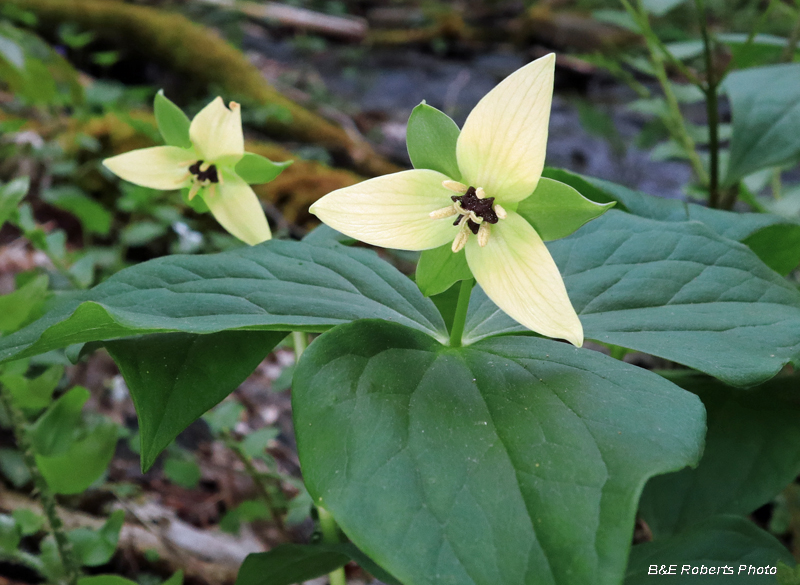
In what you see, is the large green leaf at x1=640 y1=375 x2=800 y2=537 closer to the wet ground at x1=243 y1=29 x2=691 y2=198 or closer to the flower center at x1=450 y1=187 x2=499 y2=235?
the flower center at x1=450 y1=187 x2=499 y2=235

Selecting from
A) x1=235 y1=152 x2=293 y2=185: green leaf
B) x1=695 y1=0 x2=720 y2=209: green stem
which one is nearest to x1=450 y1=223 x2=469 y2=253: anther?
x1=235 y1=152 x2=293 y2=185: green leaf

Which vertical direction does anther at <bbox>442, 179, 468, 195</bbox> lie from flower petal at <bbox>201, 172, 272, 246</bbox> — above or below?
above

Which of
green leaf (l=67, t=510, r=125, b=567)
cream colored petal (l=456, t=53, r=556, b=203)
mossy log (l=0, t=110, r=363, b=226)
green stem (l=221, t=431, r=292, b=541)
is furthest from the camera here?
mossy log (l=0, t=110, r=363, b=226)

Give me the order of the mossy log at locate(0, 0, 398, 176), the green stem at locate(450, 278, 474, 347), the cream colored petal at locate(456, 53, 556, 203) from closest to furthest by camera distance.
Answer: the cream colored petal at locate(456, 53, 556, 203) → the green stem at locate(450, 278, 474, 347) → the mossy log at locate(0, 0, 398, 176)

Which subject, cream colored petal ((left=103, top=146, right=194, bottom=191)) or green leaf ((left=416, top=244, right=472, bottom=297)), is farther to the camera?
cream colored petal ((left=103, top=146, right=194, bottom=191))

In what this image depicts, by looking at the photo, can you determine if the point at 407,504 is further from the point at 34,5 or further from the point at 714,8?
the point at 714,8

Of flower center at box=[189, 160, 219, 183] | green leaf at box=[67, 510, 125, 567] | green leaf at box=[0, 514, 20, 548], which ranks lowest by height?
green leaf at box=[67, 510, 125, 567]

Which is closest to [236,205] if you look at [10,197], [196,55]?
[10,197]

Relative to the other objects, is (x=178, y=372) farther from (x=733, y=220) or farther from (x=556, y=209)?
(x=733, y=220)
